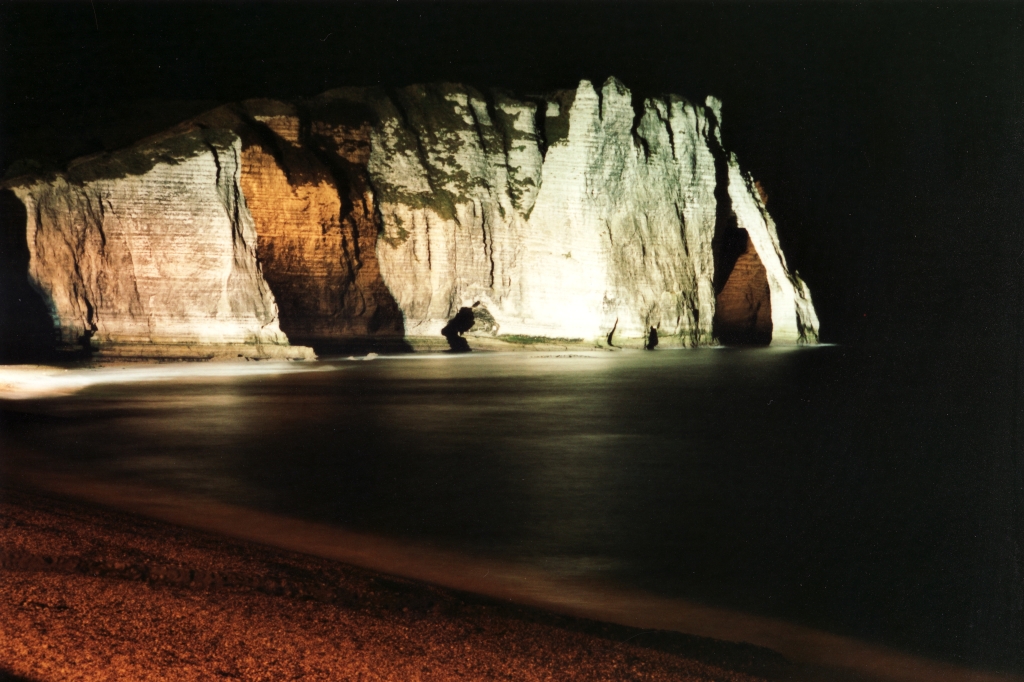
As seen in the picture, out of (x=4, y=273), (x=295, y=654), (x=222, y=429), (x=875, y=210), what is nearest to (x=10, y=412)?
(x=222, y=429)

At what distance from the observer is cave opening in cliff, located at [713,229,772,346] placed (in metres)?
35.1

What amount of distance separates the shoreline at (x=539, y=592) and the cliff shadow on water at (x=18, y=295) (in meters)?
18.8

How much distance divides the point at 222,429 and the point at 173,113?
2124 cm

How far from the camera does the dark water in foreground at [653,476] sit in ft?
17.2

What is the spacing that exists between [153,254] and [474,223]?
1220cm

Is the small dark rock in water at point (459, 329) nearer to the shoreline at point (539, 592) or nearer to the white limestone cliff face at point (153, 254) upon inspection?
the white limestone cliff face at point (153, 254)

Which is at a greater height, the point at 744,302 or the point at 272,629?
the point at 744,302

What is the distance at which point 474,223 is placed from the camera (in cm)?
3184

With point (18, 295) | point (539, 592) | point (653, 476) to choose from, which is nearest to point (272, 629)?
point (539, 592)

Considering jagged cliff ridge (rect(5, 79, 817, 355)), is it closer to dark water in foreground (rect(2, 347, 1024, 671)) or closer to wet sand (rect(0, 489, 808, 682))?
dark water in foreground (rect(2, 347, 1024, 671))

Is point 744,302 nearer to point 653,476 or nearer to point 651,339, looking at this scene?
point 651,339

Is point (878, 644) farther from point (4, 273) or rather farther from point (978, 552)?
point (4, 273)

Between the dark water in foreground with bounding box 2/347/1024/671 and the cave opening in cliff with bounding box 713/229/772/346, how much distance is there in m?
17.8

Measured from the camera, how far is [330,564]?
4.92 m
